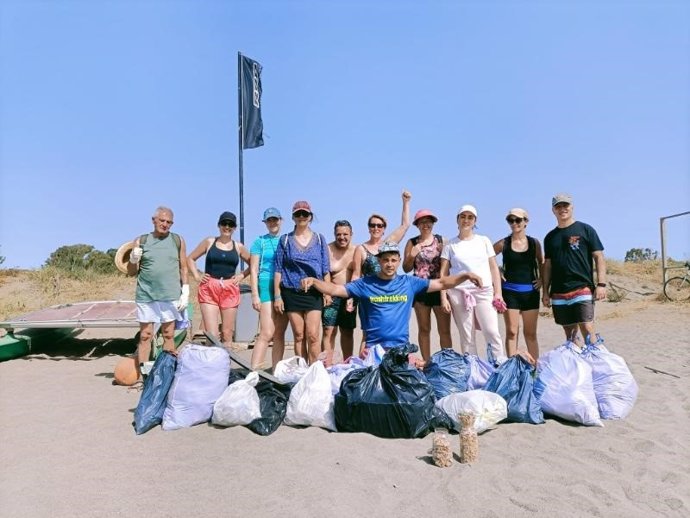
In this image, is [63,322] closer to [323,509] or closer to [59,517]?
[59,517]

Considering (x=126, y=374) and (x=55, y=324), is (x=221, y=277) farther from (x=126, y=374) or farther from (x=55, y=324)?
(x=55, y=324)

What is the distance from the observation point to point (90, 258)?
71.1 feet

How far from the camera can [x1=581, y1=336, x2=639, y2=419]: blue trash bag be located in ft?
14.0

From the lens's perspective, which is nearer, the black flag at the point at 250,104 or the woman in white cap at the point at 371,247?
the woman in white cap at the point at 371,247

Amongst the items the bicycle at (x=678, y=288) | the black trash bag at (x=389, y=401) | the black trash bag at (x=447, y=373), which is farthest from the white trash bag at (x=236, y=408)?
the bicycle at (x=678, y=288)

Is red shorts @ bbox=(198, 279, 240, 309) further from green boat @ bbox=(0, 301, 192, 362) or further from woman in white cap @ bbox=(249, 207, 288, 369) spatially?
green boat @ bbox=(0, 301, 192, 362)

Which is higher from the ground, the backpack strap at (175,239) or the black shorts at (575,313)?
the backpack strap at (175,239)

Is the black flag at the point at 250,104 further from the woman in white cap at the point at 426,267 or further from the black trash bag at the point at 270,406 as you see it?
the black trash bag at the point at 270,406

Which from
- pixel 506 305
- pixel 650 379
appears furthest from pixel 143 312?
pixel 650 379

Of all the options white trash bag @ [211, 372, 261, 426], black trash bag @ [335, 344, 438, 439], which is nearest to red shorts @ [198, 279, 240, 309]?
white trash bag @ [211, 372, 261, 426]

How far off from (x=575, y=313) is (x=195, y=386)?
361 centimetres

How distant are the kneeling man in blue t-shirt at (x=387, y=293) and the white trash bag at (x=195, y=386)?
3.41ft

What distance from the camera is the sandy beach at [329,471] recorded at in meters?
2.87

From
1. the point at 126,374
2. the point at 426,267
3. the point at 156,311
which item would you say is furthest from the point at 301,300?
the point at 126,374
